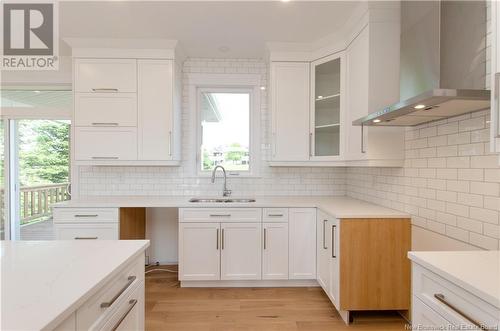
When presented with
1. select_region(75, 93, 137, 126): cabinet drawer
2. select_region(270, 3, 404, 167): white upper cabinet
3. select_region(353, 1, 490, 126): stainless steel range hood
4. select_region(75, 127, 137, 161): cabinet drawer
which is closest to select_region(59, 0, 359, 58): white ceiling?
select_region(270, 3, 404, 167): white upper cabinet

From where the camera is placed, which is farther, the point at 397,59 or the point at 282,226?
the point at 282,226

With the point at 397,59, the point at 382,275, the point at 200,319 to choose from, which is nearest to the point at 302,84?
the point at 397,59

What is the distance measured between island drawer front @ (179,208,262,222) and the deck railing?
177 centimetres

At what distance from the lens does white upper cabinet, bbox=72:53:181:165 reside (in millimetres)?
2896

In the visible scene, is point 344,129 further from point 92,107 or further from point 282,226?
point 92,107

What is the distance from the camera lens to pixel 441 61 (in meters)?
1.61

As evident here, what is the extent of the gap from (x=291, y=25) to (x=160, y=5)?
1.19 m

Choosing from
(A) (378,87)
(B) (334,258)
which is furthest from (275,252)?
(A) (378,87)

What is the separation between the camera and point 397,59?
2244 mm

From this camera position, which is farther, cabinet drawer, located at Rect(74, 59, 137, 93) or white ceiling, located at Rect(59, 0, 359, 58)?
cabinet drawer, located at Rect(74, 59, 137, 93)

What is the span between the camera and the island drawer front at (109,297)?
0.85 metres

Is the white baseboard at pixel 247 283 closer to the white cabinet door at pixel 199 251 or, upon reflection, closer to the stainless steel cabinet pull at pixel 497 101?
the white cabinet door at pixel 199 251

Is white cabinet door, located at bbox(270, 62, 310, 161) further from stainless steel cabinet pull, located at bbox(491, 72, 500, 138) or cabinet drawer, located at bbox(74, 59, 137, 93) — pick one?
stainless steel cabinet pull, located at bbox(491, 72, 500, 138)

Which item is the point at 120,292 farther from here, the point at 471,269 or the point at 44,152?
the point at 44,152
